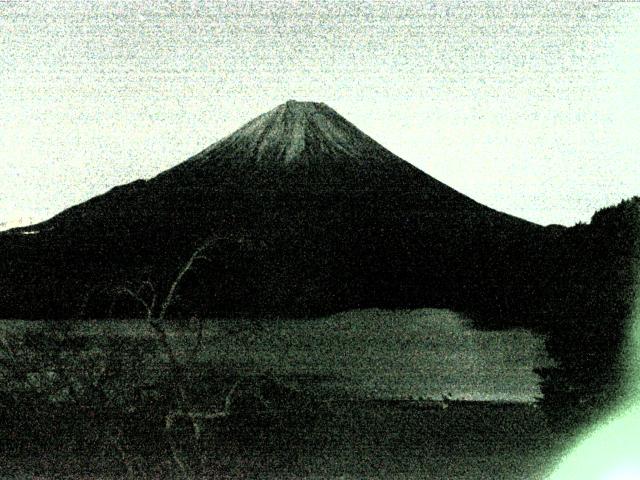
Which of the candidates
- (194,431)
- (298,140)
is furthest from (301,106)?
(194,431)

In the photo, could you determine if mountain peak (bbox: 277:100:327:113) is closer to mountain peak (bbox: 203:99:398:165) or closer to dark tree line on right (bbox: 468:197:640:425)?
mountain peak (bbox: 203:99:398:165)

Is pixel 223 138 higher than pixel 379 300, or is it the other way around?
pixel 223 138

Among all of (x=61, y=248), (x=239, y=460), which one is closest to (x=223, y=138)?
(x=61, y=248)

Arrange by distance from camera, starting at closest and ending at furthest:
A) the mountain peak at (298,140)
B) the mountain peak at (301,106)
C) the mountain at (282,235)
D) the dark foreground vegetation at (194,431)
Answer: the dark foreground vegetation at (194,431), the mountain at (282,235), the mountain peak at (298,140), the mountain peak at (301,106)

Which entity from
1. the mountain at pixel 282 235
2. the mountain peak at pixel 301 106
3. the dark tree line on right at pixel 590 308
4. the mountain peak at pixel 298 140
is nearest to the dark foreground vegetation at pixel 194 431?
the dark tree line on right at pixel 590 308

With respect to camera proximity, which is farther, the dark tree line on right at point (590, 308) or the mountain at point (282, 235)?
the mountain at point (282, 235)

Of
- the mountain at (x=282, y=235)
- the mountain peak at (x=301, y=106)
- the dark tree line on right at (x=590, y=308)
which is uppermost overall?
the mountain peak at (x=301, y=106)

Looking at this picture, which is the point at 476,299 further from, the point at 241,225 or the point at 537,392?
the point at 241,225

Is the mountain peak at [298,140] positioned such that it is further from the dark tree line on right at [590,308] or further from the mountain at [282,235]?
the dark tree line on right at [590,308]

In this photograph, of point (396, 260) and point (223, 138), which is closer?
point (396, 260)
